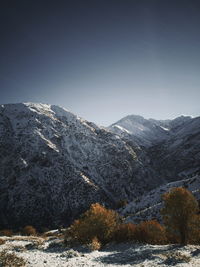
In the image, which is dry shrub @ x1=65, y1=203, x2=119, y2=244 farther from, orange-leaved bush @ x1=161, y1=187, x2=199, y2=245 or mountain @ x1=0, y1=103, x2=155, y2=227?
mountain @ x1=0, y1=103, x2=155, y2=227

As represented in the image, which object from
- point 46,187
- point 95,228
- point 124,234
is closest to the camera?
point 124,234

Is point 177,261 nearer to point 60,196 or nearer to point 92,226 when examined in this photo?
point 92,226

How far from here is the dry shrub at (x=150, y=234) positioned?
114ft

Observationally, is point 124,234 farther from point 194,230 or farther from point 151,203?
point 151,203

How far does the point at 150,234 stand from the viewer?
35.3m

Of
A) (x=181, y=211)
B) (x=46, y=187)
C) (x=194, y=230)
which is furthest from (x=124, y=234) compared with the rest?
(x=46, y=187)

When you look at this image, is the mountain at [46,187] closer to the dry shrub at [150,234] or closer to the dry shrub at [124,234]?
the dry shrub at [124,234]

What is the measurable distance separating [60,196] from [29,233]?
63.1m

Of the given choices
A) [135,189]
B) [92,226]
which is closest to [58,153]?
[135,189]

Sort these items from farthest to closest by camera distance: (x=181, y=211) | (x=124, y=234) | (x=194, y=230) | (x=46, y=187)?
(x=46, y=187) < (x=124, y=234) < (x=194, y=230) < (x=181, y=211)

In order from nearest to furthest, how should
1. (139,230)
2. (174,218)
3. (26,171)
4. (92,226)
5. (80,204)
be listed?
(174,218) → (139,230) → (92,226) → (80,204) → (26,171)

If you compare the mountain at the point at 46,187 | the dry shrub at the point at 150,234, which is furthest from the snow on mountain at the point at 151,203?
the mountain at the point at 46,187

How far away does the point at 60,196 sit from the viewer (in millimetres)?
167125

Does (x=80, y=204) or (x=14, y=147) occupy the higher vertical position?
(x=14, y=147)
